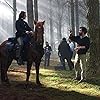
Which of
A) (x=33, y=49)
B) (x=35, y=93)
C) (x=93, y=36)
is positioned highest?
(x=93, y=36)

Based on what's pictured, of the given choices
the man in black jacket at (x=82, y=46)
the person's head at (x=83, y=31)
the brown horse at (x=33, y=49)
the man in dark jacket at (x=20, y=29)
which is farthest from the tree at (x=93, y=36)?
the man in dark jacket at (x=20, y=29)

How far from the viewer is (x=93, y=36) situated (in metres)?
14.3

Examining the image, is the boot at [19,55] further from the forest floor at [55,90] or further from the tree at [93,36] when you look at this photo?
the tree at [93,36]

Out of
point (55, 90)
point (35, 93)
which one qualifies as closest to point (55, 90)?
point (55, 90)

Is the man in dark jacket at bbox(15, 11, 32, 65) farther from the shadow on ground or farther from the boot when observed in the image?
the shadow on ground

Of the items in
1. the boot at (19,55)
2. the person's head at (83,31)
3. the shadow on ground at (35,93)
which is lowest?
the shadow on ground at (35,93)

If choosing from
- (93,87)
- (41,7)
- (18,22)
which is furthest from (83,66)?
(41,7)

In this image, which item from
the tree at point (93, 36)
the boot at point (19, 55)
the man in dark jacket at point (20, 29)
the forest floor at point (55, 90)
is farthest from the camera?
the tree at point (93, 36)

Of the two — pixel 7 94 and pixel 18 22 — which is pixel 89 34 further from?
pixel 7 94

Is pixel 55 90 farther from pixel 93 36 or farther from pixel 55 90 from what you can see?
pixel 93 36

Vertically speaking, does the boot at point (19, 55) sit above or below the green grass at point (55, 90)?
above

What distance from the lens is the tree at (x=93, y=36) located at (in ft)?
46.9

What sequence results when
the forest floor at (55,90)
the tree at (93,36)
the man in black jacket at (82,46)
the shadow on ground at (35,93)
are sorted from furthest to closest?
the tree at (93,36), the man in black jacket at (82,46), the forest floor at (55,90), the shadow on ground at (35,93)

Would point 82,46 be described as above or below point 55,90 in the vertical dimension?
above
